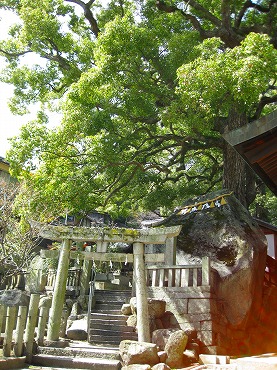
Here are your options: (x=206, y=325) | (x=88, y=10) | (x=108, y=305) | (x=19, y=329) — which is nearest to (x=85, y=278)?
(x=108, y=305)

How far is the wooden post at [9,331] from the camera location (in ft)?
25.6

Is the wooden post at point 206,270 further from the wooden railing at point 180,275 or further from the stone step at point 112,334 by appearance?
the stone step at point 112,334

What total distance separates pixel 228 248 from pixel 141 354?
19.2 ft

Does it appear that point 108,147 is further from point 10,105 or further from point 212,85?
point 10,105

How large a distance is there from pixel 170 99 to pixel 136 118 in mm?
1688

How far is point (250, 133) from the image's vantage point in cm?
710

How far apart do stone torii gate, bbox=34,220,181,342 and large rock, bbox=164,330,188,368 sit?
59 cm

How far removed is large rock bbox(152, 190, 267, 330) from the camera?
38.0ft

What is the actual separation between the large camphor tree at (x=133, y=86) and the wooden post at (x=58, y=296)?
2505 millimetres

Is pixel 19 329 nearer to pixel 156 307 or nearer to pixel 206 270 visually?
pixel 156 307

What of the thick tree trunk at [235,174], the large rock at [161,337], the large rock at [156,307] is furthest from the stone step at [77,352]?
the thick tree trunk at [235,174]

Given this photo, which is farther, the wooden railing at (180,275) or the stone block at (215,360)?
the wooden railing at (180,275)

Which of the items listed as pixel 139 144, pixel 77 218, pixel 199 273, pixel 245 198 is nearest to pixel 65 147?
pixel 77 218

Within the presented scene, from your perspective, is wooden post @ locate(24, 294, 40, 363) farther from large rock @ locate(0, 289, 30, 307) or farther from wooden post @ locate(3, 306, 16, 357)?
large rock @ locate(0, 289, 30, 307)
